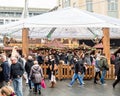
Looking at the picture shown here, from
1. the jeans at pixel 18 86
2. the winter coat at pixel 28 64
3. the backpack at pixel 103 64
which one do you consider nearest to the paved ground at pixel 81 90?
the backpack at pixel 103 64

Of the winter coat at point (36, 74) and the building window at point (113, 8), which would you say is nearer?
the winter coat at point (36, 74)

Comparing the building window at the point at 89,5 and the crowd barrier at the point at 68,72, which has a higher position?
the building window at the point at 89,5

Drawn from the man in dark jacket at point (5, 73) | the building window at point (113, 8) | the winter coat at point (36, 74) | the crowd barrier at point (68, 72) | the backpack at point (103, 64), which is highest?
the building window at point (113, 8)

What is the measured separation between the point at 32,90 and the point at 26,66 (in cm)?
117

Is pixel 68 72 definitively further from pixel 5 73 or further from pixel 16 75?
pixel 5 73

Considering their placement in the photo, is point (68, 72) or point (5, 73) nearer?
point (5, 73)

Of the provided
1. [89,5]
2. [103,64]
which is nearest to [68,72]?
[103,64]

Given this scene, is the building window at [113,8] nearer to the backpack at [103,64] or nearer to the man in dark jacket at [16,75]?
the backpack at [103,64]

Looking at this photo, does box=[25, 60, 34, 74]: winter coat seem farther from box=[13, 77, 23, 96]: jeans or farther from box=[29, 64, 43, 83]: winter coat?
box=[13, 77, 23, 96]: jeans

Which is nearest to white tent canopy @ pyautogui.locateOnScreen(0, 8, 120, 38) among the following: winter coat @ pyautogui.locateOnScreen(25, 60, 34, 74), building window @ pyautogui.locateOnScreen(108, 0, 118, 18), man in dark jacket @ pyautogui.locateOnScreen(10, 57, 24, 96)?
winter coat @ pyautogui.locateOnScreen(25, 60, 34, 74)

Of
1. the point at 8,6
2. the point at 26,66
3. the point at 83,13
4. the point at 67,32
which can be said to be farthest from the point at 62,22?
the point at 8,6

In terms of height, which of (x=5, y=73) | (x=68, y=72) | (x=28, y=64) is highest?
(x=5, y=73)

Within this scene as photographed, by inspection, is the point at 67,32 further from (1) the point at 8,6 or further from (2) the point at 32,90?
(1) the point at 8,6

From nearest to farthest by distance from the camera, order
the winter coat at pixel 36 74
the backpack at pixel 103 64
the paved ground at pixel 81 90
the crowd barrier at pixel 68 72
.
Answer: the winter coat at pixel 36 74
the paved ground at pixel 81 90
the backpack at pixel 103 64
the crowd barrier at pixel 68 72
